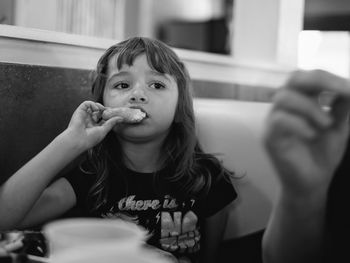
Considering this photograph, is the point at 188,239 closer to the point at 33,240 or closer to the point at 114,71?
the point at 114,71

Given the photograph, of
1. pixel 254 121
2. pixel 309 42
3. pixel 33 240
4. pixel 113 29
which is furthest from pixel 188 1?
pixel 33 240

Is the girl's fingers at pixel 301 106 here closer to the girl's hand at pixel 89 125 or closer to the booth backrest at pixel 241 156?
the girl's hand at pixel 89 125

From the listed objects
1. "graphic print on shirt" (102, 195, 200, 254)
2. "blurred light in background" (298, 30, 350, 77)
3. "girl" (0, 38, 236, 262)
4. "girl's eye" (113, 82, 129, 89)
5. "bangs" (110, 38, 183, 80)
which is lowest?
"graphic print on shirt" (102, 195, 200, 254)

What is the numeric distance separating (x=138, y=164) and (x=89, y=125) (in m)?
0.19

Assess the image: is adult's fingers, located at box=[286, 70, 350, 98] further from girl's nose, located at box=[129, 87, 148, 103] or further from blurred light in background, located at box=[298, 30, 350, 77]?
blurred light in background, located at box=[298, 30, 350, 77]

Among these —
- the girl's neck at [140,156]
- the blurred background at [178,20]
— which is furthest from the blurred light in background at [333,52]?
the girl's neck at [140,156]

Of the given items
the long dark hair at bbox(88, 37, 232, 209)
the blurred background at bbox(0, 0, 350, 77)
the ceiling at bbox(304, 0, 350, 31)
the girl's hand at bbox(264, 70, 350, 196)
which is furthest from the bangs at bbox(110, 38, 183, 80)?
the ceiling at bbox(304, 0, 350, 31)

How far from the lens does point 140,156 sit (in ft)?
4.26

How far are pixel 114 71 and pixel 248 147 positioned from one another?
594 mm

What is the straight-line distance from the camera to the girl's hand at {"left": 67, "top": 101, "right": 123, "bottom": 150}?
1.10m

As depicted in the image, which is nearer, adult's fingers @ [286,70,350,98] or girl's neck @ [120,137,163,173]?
adult's fingers @ [286,70,350,98]

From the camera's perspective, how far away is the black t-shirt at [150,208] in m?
1.21

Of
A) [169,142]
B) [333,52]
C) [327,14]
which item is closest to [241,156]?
[169,142]

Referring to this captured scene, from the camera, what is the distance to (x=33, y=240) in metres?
0.68
